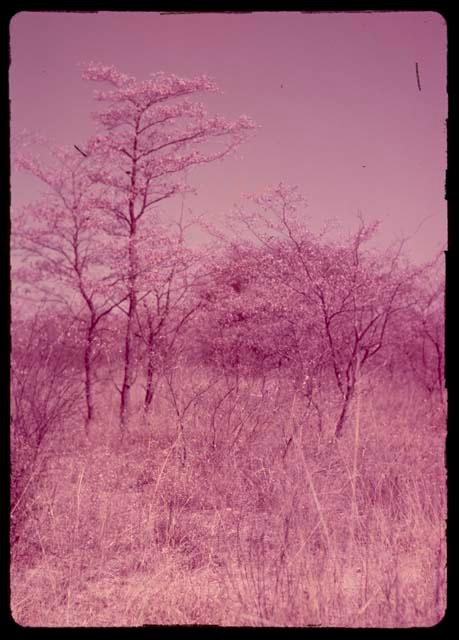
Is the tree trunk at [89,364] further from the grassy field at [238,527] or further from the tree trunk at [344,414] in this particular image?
the tree trunk at [344,414]

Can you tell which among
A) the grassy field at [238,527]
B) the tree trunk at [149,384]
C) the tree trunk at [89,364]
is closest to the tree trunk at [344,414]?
the grassy field at [238,527]

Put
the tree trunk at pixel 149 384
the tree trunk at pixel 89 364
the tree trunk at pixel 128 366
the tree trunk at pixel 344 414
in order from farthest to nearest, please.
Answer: the tree trunk at pixel 149 384, the tree trunk at pixel 128 366, the tree trunk at pixel 89 364, the tree trunk at pixel 344 414

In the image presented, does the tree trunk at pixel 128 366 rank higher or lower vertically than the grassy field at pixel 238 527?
higher

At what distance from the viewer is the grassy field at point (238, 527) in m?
2.23

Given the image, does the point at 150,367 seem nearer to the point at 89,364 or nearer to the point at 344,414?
the point at 89,364

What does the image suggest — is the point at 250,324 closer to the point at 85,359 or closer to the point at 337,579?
the point at 85,359

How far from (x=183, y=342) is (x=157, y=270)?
1388mm

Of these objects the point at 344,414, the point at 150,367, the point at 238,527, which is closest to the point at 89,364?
the point at 150,367

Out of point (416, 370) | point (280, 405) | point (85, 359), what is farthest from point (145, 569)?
point (416, 370)

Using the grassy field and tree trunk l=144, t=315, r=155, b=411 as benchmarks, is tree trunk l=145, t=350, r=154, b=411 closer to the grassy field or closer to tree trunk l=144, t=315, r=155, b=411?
tree trunk l=144, t=315, r=155, b=411

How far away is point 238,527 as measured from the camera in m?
2.95

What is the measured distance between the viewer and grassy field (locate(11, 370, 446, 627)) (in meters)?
2.23

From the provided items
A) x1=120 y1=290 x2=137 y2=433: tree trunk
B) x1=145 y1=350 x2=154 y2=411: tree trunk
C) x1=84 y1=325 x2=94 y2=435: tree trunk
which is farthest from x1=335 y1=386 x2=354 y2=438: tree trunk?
x1=84 y1=325 x2=94 y2=435: tree trunk

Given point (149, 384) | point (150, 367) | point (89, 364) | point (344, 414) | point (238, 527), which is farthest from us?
point (150, 367)
